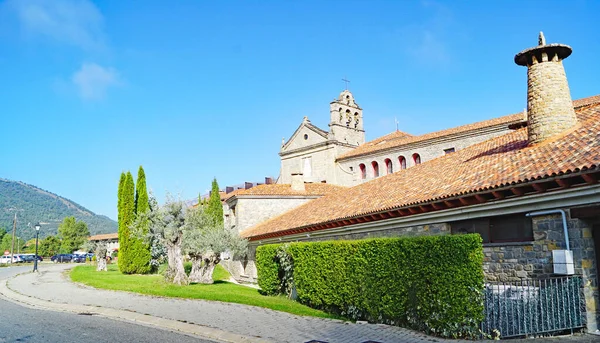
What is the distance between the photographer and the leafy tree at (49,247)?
258 ft

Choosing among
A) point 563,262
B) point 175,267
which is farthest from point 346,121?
point 563,262

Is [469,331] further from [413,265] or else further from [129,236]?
[129,236]

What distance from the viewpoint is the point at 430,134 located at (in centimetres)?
3897

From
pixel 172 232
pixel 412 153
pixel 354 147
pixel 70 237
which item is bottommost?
pixel 172 232

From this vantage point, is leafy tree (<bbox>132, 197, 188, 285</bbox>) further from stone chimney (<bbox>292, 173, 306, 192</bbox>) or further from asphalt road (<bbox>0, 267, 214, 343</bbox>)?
stone chimney (<bbox>292, 173, 306, 192</bbox>)

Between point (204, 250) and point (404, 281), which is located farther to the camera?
point (204, 250)

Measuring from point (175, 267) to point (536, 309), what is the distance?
Answer: 15.1 m

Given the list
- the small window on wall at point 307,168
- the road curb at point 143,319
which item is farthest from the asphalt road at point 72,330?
the small window on wall at point 307,168

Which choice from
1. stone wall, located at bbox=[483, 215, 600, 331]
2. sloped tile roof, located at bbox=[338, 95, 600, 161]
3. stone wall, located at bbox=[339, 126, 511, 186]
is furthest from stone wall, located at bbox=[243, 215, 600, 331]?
stone wall, located at bbox=[339, 126, 511, 186]

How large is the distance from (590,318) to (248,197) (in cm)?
2281

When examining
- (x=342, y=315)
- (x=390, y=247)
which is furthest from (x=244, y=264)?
(x=390, y=247)

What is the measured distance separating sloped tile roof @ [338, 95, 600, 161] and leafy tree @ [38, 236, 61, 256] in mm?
59151

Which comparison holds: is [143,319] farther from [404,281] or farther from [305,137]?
[305,137]

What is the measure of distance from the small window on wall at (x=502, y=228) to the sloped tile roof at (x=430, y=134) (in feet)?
65.4
